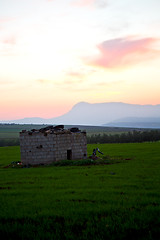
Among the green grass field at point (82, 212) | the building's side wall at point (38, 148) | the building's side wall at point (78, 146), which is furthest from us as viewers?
the building's side wall at point (78, 146)

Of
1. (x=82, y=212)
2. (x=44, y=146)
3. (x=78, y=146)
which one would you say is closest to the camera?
(x=82, y=212)

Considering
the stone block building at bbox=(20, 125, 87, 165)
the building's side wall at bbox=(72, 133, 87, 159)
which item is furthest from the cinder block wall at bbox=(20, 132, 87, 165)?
the building's side wall at bbox=(72, 133, 87, 159)

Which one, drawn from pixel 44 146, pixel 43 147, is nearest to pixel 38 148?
pixel 43 147

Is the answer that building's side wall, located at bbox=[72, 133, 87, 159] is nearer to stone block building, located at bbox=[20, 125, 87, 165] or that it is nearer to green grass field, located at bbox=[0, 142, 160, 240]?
stone block building, located at bbox=[20, 125, 87, 165]

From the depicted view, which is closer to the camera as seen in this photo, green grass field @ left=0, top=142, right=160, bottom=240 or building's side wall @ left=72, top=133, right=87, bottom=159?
green grass field @ left=0, top=142, right=160, bottom=240

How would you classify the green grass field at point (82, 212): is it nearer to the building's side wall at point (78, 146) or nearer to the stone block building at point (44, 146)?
the stone block building at point (44, 146)

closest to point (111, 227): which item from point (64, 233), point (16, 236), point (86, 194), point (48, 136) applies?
point (64, 233)

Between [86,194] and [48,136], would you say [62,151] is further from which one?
[86,194]

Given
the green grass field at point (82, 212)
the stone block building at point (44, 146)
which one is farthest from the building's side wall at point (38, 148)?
the green grass field at point (82, 212)

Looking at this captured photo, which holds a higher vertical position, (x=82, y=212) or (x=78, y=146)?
(x=78, y=146)

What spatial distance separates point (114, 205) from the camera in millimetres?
10336

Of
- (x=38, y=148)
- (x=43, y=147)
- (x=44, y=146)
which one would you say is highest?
(x=44, y=146)

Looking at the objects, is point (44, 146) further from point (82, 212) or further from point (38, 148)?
point (82, 212)

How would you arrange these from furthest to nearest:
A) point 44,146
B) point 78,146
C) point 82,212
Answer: point 78,146 < point 44,146 < point 82,212
